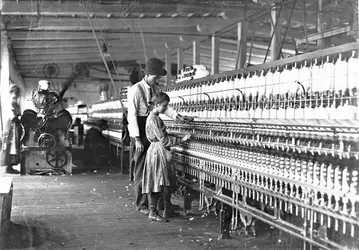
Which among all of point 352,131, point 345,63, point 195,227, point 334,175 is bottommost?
point 195,227

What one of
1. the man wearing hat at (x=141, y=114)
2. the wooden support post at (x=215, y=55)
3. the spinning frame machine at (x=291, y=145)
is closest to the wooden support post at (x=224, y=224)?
the spinning frame machine at (x=291, y=145)

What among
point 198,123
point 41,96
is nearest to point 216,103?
point 198,123

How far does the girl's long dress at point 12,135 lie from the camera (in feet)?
33.7

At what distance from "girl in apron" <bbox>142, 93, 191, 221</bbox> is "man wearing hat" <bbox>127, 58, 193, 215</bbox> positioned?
0.34 meters

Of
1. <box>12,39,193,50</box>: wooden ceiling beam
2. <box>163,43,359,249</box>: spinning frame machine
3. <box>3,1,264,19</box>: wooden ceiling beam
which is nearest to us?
<box>163,43,359,249</box>: spinning frame machine

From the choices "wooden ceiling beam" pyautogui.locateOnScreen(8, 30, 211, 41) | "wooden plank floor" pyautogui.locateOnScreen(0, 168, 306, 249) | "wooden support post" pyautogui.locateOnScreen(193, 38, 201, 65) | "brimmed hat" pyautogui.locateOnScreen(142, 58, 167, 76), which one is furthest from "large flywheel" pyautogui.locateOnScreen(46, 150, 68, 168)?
"wooden support post" pyautogui.locateOnScreen(193, 38, 201, 65)

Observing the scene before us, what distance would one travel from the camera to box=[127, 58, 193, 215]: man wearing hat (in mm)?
6137

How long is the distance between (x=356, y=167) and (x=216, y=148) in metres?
2.26

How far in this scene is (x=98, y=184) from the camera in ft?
29.2

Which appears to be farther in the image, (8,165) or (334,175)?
(8,165)

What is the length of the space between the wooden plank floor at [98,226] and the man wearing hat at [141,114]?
0.40 metres

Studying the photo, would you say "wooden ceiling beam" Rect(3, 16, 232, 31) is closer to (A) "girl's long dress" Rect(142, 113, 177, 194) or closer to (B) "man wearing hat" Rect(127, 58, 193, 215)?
Result: (B) "man wearing hat" Rect(127, 58, 193, 215)

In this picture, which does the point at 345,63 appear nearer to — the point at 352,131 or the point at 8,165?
the point at 352,131

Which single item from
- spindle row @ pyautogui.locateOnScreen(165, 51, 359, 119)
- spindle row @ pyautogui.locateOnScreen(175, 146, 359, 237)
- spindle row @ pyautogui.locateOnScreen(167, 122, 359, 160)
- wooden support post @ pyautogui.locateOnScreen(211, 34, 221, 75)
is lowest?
spindle row @ pyautogui.locateOnScreen(175, 146, 359, 237)
